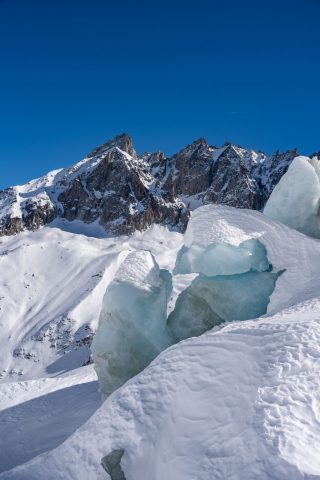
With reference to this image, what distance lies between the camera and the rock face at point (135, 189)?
144125mm

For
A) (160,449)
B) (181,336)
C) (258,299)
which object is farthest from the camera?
(181,336)

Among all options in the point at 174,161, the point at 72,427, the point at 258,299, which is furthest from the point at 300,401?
the point at 174,161

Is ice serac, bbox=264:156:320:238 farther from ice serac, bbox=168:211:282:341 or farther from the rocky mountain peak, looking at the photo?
the rocky mountain peak

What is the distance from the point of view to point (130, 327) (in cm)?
1414

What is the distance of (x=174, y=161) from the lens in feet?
596

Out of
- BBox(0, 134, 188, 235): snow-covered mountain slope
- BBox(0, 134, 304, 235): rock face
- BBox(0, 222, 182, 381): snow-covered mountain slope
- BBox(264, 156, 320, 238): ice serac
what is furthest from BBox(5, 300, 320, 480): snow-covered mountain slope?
BBox(0, 134, 304, 235): rock face

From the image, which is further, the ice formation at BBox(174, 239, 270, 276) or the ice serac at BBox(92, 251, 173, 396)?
the ice formation at BBox(174, 239, 270, 276)

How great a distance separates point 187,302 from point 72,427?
6.23m

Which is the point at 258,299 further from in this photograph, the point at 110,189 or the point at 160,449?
the point at 110,189

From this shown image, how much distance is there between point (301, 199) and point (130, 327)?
8.42m

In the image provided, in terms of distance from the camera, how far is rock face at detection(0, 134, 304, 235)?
144 meters

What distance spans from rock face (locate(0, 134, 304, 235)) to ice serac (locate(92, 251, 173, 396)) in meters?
126

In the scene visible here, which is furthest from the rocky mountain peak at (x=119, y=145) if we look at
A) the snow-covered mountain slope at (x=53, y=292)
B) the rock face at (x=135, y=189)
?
the snow-covered mountain slope at (x=53, y=292)

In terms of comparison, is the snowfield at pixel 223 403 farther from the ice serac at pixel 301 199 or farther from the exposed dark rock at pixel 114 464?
the ice serac at pixel 301 199
